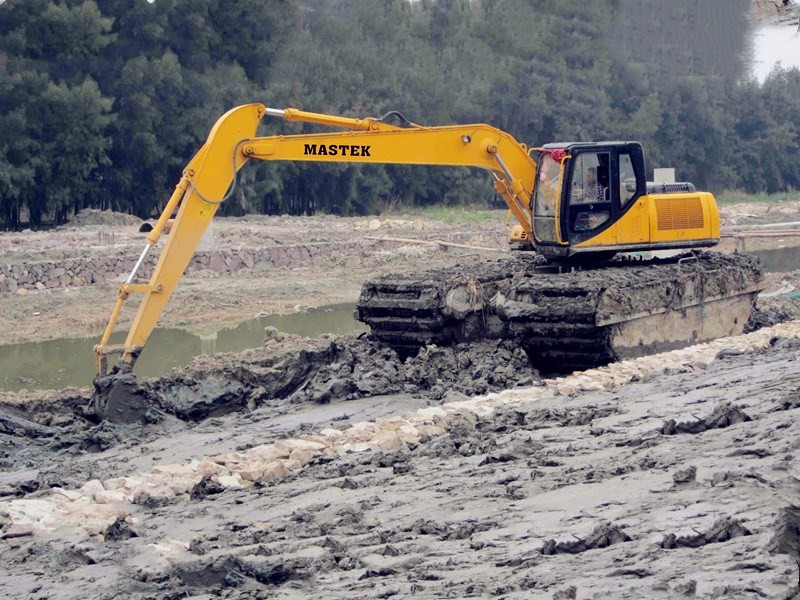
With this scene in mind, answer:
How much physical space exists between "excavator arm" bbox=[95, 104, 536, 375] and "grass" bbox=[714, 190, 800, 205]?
37.4 metres

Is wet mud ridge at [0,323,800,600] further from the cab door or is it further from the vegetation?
the vegetation

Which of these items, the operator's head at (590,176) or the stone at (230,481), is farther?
the operator's head at (590,176)

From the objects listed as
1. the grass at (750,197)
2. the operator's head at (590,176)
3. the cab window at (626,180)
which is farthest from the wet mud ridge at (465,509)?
the grass at (750,197)

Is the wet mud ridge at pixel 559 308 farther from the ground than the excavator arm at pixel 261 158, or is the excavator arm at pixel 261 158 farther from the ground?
the excavator arm at pixel 261 158

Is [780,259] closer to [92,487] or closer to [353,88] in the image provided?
[353,88]

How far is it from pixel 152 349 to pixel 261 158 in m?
6.48

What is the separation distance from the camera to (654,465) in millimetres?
6793

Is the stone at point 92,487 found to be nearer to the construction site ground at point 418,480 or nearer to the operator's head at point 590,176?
the construction site ground at point 418,480

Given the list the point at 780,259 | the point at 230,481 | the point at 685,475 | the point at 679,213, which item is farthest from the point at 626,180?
the point at 780,259

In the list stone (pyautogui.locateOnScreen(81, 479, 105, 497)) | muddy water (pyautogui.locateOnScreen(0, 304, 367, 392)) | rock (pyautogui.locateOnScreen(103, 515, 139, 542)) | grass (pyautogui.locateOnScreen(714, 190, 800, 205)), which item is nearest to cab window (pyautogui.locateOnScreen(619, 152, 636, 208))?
muddy water (pyautogui.locateOnScreen(0, 304, 367, 392))

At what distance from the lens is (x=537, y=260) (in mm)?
14828

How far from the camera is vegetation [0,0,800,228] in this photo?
34.0 meters

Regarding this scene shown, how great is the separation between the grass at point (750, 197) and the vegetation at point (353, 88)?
51.0 inches

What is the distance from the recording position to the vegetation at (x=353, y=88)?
3397 centimetres
